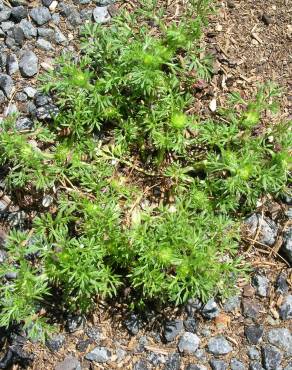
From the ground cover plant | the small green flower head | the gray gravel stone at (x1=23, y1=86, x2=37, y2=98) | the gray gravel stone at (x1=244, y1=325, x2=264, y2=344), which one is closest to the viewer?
the ground cover plant

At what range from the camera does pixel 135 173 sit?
4.81 metres

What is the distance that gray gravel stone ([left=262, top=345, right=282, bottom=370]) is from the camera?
4.53 metres

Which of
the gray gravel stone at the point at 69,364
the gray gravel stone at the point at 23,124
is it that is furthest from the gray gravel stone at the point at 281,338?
the gray gravel stone at the point at 23,124

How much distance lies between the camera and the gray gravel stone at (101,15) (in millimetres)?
5000

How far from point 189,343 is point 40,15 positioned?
2.82m

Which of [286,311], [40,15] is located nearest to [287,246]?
[286,311]

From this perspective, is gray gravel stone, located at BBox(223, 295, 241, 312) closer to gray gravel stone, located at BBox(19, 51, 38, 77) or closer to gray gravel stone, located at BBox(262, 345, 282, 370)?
gray gravel stone, located at BBox(262, 345, 282, 370)

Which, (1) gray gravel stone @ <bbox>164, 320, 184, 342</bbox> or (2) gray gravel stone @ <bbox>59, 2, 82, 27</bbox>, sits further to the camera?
(2) gray gravel stone @ <bbox>59, 2, 82, 27</bbox>

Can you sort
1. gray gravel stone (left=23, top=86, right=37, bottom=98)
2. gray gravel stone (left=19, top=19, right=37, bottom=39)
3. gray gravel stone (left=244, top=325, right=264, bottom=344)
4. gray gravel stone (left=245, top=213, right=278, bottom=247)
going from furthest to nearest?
1. gray gravel stone (left=19, top=19, right=37, bottom=39)
2. gray gravel stone (left=23, top=86, right=37, bottom=98)
3. gray gravel stone (left=245, top=213, right=278, bottom=247)
4. gray gravel stone (left=244, top=325, right=264, bottom=344)

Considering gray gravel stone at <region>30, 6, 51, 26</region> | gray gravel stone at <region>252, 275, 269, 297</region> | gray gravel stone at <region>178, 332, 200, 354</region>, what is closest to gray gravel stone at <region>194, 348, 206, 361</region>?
gray gravel stone at <region>178, 332, 200, 354</region>

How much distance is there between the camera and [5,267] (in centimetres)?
429

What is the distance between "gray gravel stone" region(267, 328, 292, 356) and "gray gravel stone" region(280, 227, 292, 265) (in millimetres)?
526

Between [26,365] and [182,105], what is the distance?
2217 millimetres

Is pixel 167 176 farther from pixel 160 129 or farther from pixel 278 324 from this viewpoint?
pixel 278 324
